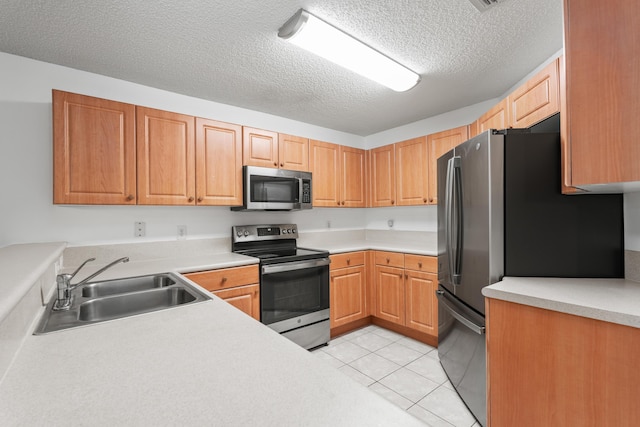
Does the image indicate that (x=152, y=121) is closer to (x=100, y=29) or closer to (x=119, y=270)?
(x=100, y=29)

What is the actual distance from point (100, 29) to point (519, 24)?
2.40m

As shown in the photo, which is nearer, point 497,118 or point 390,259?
point 497,118

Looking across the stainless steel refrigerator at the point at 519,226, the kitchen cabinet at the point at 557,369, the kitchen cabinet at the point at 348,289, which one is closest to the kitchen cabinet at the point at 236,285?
the kitchen cabinet at the point at 348,289

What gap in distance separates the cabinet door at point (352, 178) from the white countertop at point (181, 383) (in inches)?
104

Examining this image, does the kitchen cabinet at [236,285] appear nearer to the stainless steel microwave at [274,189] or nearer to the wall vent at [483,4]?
the stainless steel microwave at [274,189]

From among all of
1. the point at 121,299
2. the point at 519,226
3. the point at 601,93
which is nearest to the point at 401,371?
the point at 519,226

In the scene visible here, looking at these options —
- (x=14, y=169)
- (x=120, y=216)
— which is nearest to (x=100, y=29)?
(x=14, y=169)

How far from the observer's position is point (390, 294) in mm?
3027

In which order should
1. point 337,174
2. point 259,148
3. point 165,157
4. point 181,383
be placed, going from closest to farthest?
point 181,383 < point 165,157 < point 259,148 < point 337,174

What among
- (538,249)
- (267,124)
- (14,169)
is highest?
(267,124)

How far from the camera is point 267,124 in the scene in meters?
3.13

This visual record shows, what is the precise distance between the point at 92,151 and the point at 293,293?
1.81m

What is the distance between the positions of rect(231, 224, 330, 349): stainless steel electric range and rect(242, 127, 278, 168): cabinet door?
0.65m

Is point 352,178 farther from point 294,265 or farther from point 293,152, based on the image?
point 294,265
